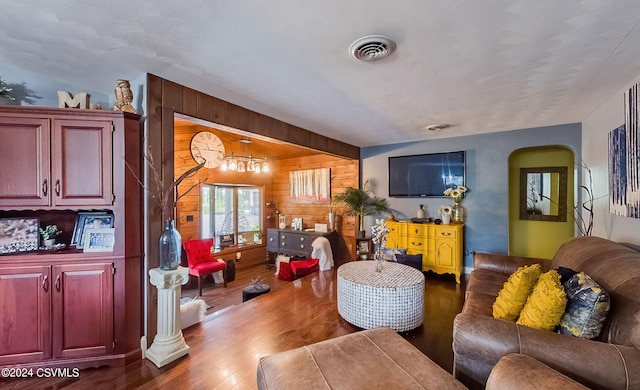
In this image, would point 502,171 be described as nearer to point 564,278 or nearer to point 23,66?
point 564,278

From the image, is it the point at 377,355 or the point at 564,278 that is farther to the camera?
the point at 564,278

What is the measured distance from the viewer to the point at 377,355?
1361 mm

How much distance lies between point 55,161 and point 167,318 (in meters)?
1.49

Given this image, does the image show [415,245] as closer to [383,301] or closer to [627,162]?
[383,301]

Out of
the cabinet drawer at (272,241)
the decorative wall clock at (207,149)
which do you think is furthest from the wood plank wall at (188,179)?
the cabinet drawer at (272,241)

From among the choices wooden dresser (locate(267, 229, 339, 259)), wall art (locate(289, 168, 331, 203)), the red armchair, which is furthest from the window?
wall art (locate(289, 168, 331, 203))

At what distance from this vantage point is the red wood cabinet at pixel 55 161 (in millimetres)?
1951

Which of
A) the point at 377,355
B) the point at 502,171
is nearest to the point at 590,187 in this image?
the point at 502,171

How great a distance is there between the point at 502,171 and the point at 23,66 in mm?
5684

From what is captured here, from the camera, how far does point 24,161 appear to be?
1.97 meters

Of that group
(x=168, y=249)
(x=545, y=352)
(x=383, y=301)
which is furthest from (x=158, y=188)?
(x=545, y=352)

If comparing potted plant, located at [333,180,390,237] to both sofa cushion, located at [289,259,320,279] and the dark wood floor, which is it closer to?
sofa cushion, located at [289,259,320,279]

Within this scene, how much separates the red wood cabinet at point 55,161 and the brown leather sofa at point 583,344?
2.66m

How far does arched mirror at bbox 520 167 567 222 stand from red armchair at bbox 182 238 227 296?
17.2 feet
